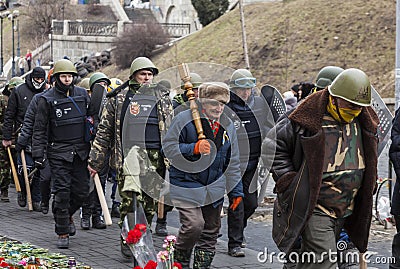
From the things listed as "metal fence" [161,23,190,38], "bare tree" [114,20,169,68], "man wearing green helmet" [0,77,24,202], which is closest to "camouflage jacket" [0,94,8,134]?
"man wearing green helmet" [0,77,24,202]

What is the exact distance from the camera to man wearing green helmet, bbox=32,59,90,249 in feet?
33.0

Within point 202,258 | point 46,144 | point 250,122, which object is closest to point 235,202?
point 202,258

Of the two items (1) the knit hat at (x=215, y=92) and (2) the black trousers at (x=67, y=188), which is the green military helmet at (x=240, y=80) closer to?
(1) the knit hat at (x=215, y=92)

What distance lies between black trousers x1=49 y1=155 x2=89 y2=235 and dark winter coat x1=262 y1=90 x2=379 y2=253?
3870 mm

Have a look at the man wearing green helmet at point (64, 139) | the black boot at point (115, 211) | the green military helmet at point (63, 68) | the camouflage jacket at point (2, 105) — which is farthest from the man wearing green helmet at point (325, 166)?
the camouflage jacket at point (2, 105)

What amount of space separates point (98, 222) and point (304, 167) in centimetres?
548

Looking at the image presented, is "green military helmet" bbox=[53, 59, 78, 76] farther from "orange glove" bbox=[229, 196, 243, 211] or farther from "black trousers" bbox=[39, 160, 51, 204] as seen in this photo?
"orange glove" bbox=[229, 196, 243, 211]

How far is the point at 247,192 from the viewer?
977 cm

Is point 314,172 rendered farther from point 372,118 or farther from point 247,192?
point 247,192

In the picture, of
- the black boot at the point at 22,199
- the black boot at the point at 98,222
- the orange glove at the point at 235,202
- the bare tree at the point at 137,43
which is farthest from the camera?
the bare tree at the point at 137,43

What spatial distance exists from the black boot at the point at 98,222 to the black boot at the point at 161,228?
2.84ft

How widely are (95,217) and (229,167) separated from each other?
3.32m

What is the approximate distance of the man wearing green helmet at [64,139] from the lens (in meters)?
10.1

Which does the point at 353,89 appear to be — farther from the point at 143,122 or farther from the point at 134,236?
the point at 143,122
